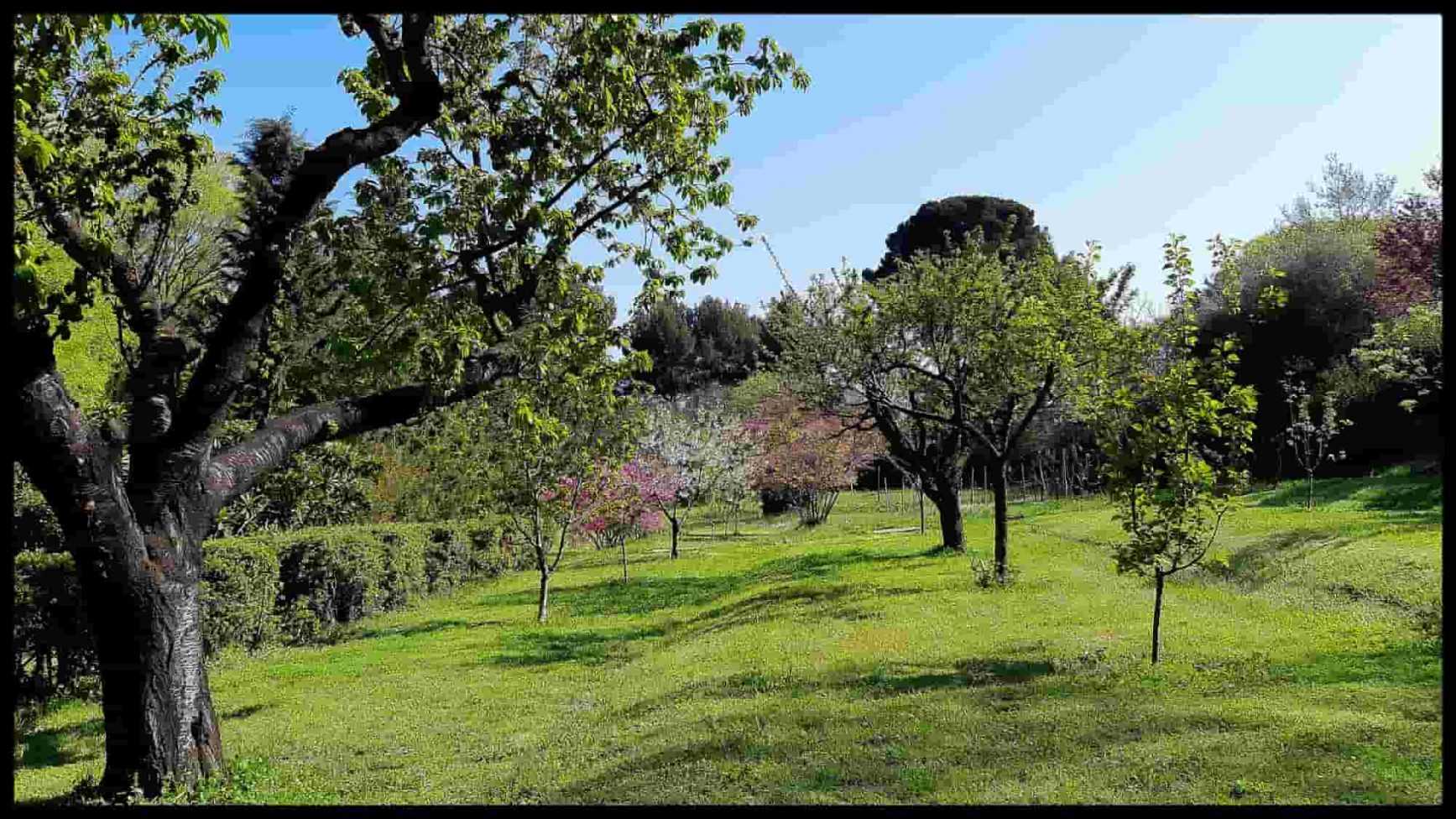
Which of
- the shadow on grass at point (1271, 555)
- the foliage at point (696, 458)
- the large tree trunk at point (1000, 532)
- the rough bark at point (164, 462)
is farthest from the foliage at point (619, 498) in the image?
the shadow on grass at point (1271, 555)

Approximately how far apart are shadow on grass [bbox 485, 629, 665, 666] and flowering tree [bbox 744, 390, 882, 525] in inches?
640

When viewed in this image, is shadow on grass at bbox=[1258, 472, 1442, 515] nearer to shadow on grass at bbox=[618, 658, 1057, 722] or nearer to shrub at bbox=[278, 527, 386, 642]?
shadow on grass at bbox=[618, 658, 1057, 722]

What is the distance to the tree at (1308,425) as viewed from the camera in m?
20.4

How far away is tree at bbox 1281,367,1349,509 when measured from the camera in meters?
20.4

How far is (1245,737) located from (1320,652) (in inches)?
139

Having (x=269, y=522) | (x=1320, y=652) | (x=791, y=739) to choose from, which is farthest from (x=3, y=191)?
(x=269, y=522)

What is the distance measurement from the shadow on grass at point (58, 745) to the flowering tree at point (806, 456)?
2240 cm

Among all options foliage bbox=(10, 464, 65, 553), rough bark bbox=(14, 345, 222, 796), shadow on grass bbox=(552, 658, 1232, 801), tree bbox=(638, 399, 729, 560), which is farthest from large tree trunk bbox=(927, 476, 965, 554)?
foliage bbox=(10, 464, 65, 553)

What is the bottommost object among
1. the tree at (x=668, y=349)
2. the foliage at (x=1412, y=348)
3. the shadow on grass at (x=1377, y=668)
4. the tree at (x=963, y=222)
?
the shadow on grass at (x=1377, y=668)

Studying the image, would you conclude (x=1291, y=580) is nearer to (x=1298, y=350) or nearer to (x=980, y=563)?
(x=980, y=563)

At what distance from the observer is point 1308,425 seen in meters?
20.0

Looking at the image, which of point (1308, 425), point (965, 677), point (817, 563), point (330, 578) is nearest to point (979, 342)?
point (817, 563)

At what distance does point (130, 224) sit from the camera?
811cm

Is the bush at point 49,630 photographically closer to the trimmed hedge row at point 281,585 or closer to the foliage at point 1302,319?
the trimmed hedge row at point 281,585
